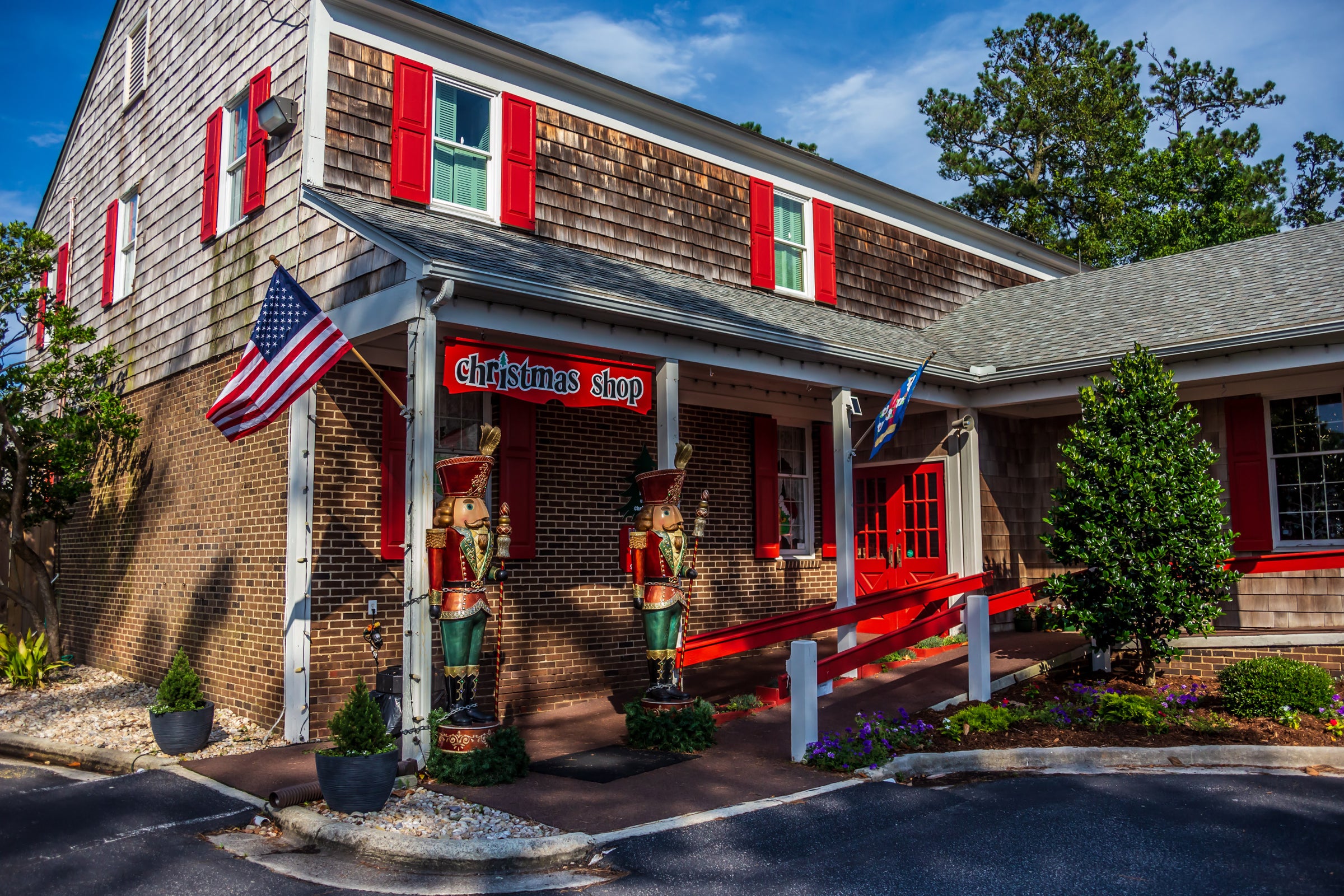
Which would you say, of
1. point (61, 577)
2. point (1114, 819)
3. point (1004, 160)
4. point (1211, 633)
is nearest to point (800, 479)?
point (1211, 633)

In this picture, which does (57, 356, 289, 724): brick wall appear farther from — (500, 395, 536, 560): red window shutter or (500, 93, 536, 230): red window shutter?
(500, 93, 536, 230): red window shutter

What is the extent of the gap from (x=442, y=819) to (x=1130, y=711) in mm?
5439

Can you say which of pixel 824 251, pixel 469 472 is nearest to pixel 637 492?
pixel 469 472

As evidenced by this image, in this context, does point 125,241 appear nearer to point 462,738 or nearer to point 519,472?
point 519,472

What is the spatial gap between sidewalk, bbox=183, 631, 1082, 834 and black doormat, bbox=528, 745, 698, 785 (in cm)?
11

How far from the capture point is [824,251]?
44.9ft

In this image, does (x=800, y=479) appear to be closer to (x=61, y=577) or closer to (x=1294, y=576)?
(x=1294, y=576)

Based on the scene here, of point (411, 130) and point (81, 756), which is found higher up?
point (411, 130)

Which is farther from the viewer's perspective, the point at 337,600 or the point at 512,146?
the point at 512,146

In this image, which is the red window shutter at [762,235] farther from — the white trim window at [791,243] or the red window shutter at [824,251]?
the red window shutter at [824,251]

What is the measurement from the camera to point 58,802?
686 centimetres

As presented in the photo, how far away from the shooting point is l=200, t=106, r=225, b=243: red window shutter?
1083cm

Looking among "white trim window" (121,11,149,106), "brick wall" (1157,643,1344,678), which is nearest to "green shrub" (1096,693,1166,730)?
"brick wall" (1157,643,1344,678)

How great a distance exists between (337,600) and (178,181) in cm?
624
